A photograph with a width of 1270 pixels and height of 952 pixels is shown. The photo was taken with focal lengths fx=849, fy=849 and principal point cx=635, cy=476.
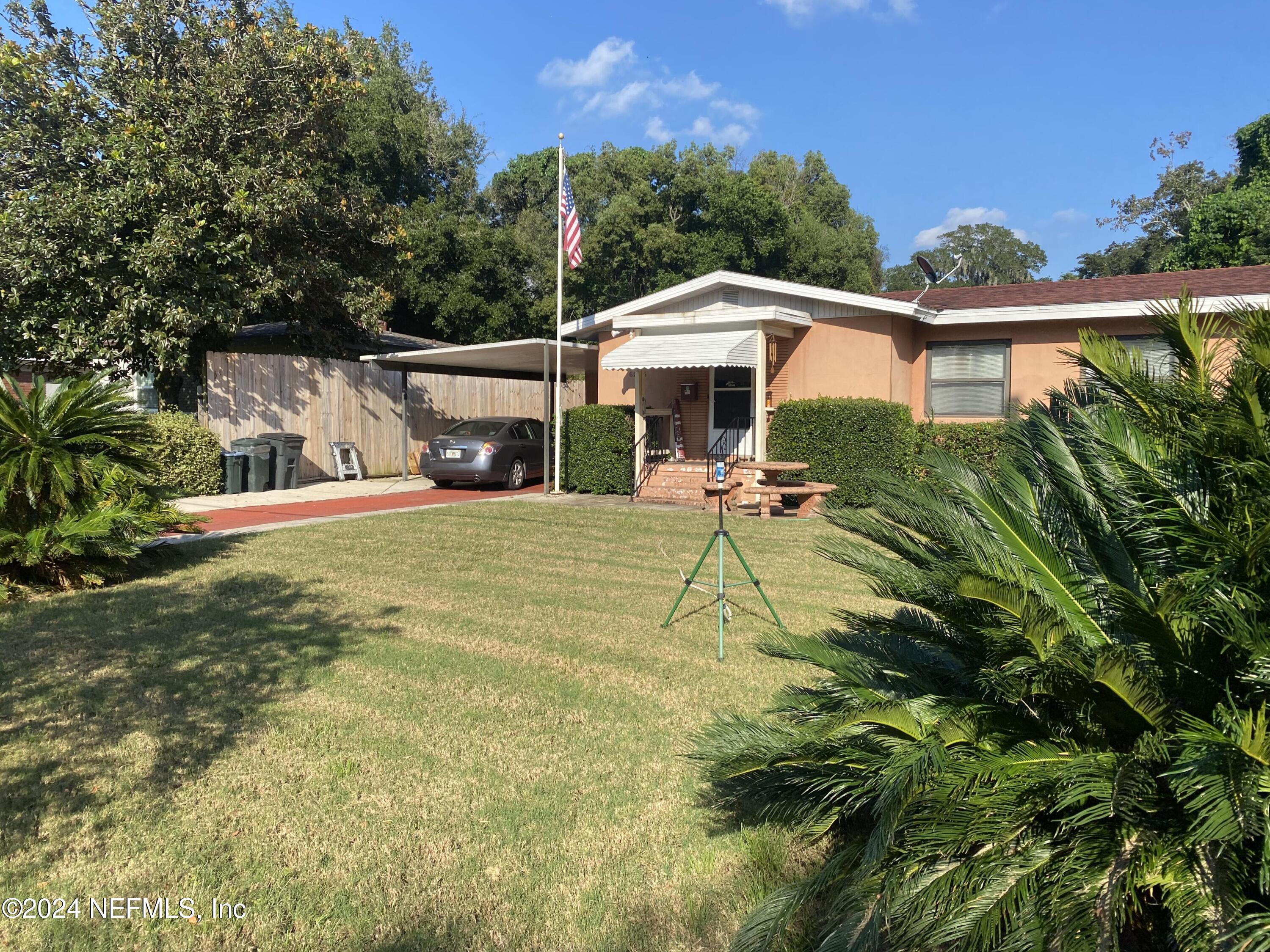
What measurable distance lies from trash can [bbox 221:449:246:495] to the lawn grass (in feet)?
23.7

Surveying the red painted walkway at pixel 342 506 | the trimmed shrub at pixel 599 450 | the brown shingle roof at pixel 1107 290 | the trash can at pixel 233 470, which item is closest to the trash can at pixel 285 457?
the trash can at pixel 233 470

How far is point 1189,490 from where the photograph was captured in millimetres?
2570

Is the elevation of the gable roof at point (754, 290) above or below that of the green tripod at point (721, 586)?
above

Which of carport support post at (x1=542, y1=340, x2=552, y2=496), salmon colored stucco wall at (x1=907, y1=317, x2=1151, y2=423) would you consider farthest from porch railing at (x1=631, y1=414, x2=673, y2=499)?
salmon colored stucco wall at (x1=907, y1=317, x2=1151, y2=423)

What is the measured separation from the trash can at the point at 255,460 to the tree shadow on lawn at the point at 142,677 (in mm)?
7255

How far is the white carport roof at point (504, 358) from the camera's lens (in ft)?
55.4

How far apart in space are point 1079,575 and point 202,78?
58.9 ft

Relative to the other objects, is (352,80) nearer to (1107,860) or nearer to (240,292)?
(240,292)

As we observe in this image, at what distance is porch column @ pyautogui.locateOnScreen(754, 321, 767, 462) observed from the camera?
1445cm

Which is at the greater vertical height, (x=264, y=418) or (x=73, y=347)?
(x=73, y=347)

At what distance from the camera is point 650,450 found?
16.7 metres

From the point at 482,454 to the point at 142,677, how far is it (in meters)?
10.6

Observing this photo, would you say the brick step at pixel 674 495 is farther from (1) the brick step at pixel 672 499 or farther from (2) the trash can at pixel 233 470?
(2) the trash can at pixel 233 470

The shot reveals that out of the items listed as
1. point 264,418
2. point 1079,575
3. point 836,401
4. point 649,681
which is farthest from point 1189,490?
point 264,418
